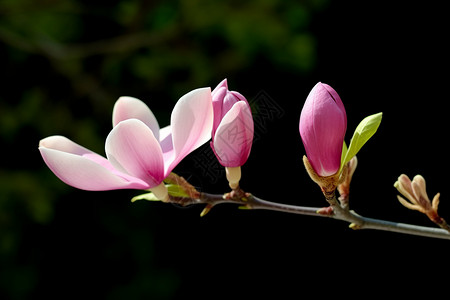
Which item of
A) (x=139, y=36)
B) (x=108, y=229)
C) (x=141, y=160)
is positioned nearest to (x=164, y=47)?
(x=139, y=36)

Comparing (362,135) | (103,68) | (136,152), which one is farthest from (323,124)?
(103,68)

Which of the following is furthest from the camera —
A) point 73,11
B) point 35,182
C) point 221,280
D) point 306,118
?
point 221,280

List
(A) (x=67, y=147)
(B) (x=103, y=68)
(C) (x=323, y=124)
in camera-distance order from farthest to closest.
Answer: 1. (B) (x=103, y=68)
2. (A) (x=67, y=147)
3. (C) (x=323, y=124)

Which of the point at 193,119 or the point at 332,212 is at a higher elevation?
the point at 193,119

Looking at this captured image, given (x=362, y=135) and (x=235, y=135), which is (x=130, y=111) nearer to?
(x=235, y=135)

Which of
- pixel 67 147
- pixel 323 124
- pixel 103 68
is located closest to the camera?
pixel 323 124

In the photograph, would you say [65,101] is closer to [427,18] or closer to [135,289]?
[135,289]

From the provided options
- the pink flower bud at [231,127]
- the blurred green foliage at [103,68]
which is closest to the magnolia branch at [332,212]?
the pink flower bud at [231,127]

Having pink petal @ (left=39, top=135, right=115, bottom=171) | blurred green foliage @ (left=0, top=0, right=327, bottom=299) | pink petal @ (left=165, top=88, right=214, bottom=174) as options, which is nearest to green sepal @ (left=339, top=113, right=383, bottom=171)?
pink petal @ (left=165, top=88, right=214, bottom=174)
